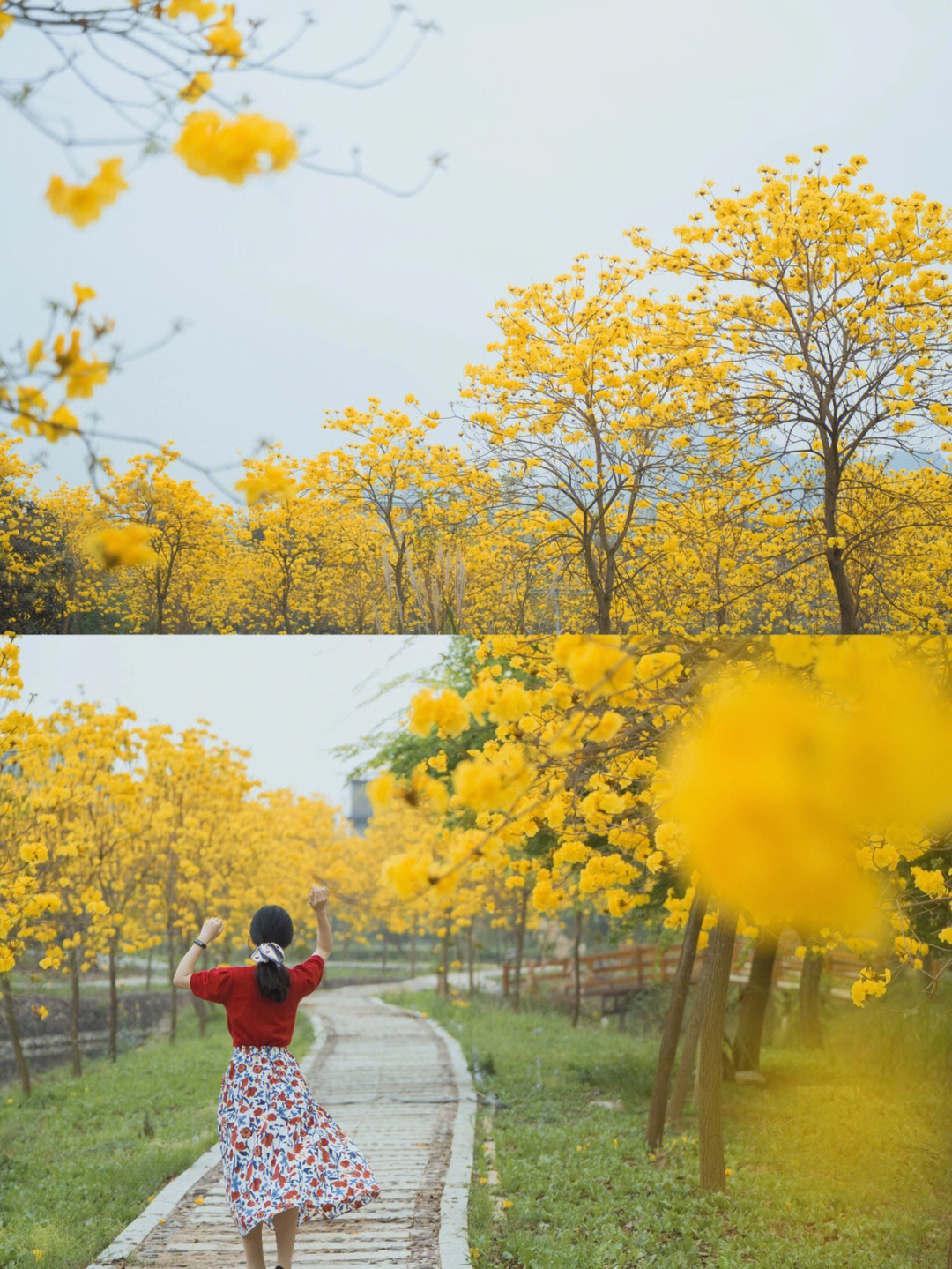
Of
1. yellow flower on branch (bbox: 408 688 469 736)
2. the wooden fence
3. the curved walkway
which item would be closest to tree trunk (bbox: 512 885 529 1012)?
the wooden fence

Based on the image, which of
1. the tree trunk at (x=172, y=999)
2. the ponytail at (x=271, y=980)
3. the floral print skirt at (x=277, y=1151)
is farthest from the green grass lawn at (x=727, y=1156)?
the ponytail at (x=271, y=980)

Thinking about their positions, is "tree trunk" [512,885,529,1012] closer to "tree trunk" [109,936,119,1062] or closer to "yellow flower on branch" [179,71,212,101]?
"tree trunk" [109,936,119,1062]

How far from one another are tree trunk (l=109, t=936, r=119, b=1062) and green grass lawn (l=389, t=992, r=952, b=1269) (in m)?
1.02

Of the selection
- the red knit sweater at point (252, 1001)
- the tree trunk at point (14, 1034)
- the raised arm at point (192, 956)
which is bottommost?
the tree trunk at point (14, 1034)

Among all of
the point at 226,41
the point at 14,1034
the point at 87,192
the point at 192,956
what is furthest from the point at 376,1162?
the point at 226,41

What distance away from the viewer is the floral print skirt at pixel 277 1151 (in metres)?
2.27

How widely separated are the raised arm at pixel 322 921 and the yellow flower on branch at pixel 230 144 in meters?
→ 1.55

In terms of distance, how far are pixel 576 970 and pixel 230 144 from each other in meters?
2.83

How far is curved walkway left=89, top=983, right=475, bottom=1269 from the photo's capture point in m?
2.69

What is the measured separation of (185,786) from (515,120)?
83.1 inches

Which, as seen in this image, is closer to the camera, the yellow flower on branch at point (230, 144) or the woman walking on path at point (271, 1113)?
the yellow flower on branch at point (230, 144)

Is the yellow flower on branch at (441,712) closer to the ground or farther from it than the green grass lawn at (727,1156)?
farther from it

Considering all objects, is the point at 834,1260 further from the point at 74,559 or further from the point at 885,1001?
the point at 74,559

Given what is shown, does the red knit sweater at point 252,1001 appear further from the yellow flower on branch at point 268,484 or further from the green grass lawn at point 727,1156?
the yellow flower on branch at point 268,484
